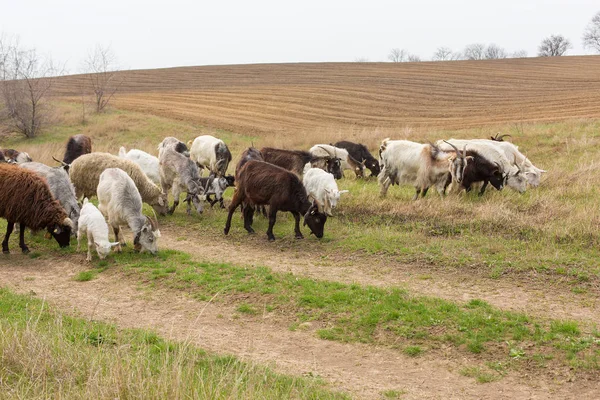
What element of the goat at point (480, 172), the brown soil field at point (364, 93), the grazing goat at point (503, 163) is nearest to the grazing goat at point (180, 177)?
the goat at point (480, 172)

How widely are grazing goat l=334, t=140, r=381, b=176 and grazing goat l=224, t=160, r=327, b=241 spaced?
822cm

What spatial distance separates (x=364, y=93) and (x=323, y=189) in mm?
34567

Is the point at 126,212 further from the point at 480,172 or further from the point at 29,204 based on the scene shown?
the point at 480,172

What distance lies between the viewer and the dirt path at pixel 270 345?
6.21 meters

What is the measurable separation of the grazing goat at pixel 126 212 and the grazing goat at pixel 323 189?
3882mm

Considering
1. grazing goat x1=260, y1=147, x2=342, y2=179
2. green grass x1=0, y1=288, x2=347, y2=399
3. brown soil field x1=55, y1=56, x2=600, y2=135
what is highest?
brown soil field x1=55, y1=56, x2=600, y2=135

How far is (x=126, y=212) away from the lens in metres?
11.8

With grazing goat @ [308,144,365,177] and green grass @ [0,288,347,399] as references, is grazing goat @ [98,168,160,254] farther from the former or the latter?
grazing goat @ [308,144,365,177]

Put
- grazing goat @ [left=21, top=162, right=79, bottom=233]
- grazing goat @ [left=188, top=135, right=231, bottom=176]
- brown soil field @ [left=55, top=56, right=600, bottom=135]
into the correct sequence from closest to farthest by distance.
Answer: grazing goat @ [left=21, top=162, right=79, bottom=233]
grazing goat @ [left=188, top=135, right=231, bottom=176]
brown soil field @ [left=55, top=56, right=600, bottom=135]

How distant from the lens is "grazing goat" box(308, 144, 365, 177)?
18797mm

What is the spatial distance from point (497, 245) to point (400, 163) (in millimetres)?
5394

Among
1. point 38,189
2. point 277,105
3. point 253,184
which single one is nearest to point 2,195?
point 38,189

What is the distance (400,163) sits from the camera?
15.9 m

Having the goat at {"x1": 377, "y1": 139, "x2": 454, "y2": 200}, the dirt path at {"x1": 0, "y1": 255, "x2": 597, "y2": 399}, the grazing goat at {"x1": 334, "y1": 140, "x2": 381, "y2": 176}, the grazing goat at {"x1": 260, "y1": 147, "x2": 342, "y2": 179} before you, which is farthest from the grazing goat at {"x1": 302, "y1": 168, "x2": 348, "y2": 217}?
the grazing goat at {"x1": 334, "y1": 140, "x2": 381, "y2": 176}
